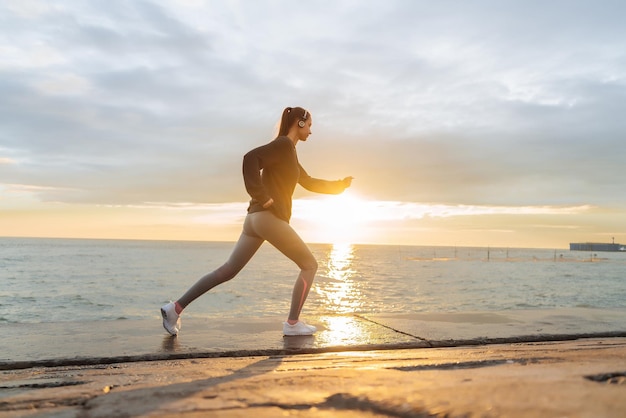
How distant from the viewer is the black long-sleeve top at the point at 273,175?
15.7ft

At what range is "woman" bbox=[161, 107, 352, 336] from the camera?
15.9 feet

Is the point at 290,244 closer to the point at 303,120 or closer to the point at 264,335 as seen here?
the point at 264,335

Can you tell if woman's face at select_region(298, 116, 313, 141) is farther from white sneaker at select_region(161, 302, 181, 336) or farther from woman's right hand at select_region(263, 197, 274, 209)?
white sneaker at select_region(161, 302, 181, 336)

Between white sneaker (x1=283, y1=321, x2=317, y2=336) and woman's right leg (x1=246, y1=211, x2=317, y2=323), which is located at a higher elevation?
woman's right leg (x1=246, y1=211, x2=317, y2=323)

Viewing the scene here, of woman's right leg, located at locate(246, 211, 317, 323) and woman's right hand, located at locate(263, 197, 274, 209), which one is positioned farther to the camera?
woman's right leg, located at locate(246, 211, 317, 323)

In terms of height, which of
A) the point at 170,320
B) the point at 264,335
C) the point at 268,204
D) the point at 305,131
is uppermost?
the point at 305,131

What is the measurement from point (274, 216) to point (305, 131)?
3.07 feet

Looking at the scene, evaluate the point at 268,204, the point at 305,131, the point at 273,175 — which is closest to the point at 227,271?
the point at 268,204

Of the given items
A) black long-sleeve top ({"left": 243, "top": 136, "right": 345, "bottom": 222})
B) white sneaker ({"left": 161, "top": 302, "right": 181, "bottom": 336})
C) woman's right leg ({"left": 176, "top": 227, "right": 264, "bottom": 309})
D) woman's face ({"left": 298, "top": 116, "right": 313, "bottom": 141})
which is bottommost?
white sneaker ({"left": 161, "top": 302, "right": 181, "bottom": 336})

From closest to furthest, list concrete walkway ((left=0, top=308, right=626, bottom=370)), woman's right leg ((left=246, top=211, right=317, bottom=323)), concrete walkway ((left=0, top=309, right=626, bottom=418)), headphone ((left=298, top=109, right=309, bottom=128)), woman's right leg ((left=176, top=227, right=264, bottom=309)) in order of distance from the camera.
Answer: concrete walkway ((left=0, top=309, right=626, bottom=418)) < concrete walkway ((left=0, top=308, right=626, bottom=370)) < woman's right leg ((left=246, top=211, right=317, bottom=323)) < woman's right leg ((left=176, top=227, right=264, bottom=309)) < headphone ((left=298, top=109, right=309, bottom=128))

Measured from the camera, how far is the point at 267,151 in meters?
4.89

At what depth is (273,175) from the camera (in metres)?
5.03

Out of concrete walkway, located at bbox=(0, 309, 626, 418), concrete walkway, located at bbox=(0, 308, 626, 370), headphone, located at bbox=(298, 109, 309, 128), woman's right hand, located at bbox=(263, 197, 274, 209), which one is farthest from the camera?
headphone, located at bbox=(298, 109, 309, 128)

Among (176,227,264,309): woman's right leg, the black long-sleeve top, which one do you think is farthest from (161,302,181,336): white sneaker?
the black long-sleeve top
